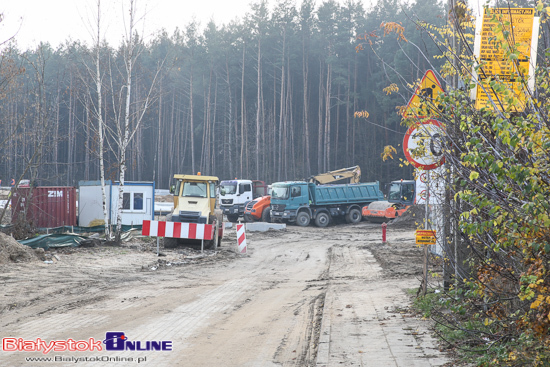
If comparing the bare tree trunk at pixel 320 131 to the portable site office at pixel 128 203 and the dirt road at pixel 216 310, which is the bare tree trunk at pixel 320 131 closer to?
the portable site office at pixel 128 203

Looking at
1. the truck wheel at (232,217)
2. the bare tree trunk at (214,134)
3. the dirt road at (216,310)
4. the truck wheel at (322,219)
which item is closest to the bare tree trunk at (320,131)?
the bare tree trunk at (214,134)

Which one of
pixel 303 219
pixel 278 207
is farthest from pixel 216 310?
pixel 303 219

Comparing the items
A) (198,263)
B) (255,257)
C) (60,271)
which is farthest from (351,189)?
(60,271)

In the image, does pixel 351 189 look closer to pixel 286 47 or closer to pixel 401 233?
pixel 401 233

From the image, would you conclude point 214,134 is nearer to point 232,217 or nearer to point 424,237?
point 232,217

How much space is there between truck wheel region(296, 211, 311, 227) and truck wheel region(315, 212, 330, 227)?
67 centimetres

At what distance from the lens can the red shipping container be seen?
2147cm

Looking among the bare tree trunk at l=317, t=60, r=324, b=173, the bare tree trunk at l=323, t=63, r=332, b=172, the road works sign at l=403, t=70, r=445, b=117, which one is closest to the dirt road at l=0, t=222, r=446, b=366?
the road works sign at l=403, t=70, r=445, b=117

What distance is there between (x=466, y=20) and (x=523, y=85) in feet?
9.51

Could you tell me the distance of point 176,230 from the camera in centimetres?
1612

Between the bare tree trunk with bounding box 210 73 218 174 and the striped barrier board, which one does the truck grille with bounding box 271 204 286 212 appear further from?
the bare tree trunk with bounding box 210 73 218 174

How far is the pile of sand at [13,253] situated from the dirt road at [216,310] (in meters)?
0.51

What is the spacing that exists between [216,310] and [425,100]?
517cm

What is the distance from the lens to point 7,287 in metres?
9.71
